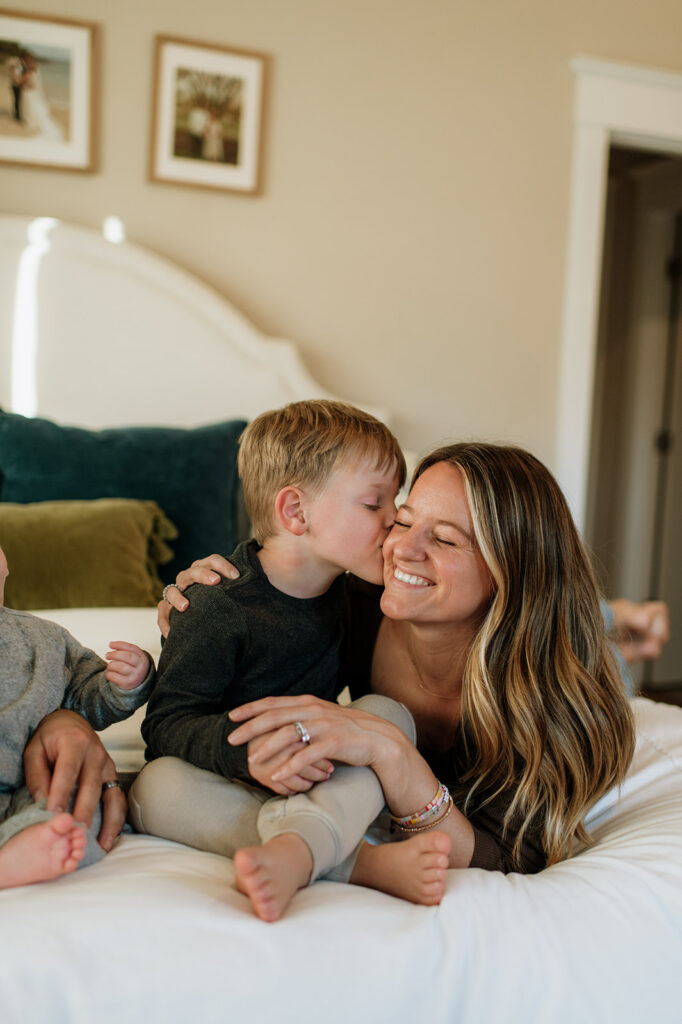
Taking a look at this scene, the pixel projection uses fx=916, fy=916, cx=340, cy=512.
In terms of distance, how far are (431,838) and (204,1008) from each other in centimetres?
33

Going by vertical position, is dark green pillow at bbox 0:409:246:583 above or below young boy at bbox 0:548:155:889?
above

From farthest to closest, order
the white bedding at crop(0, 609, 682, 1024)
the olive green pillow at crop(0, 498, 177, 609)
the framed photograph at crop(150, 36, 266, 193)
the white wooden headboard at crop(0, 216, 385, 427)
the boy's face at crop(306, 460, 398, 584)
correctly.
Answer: the framed photograph at crop(150, 36, 266, 193) → the white wooden headboard at crop(0, 216, 385, 427) → the olive green pillow at crop(0, 498, 177, 609) → the boy's face at crop(306, 460, 398, 584) → the white bedding at crop(0, 609, 682, 1024)

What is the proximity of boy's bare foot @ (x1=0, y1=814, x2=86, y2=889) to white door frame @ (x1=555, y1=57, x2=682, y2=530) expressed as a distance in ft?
8.70

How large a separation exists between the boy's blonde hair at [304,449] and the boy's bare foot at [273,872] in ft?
1.93

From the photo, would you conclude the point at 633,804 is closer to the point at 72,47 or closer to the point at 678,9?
the point at 72,47

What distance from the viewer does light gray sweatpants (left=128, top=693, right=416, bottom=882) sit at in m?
1.07

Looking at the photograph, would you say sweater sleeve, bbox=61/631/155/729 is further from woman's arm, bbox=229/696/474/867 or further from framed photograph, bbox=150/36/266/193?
framed photograph, bbox=150/36/266/193

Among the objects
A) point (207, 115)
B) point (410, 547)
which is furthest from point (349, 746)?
point (207, 115)

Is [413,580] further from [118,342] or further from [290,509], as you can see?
[118,342]

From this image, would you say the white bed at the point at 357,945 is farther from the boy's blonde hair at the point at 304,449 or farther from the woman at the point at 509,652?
the boy's blonde hair at the point at 304,449

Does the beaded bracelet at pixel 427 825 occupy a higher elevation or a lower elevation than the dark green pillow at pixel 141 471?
lower

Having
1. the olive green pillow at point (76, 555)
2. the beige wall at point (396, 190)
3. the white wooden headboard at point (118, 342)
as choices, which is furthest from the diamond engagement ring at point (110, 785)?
the beige wall at point (396, 190)

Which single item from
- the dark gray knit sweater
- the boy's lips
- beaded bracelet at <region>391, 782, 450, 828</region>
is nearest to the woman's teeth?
the boy's lips

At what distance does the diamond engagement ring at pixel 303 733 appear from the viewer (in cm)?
113
